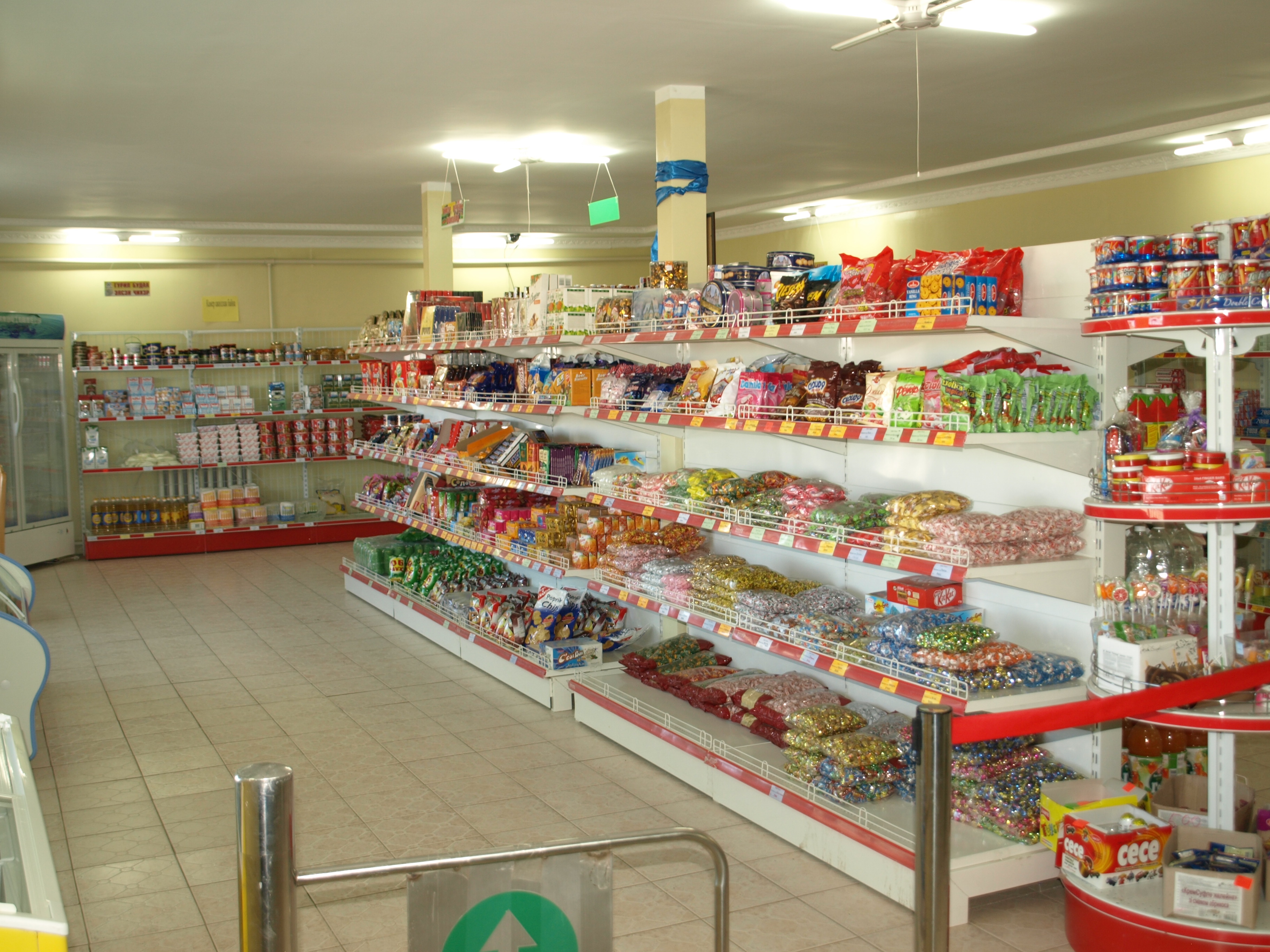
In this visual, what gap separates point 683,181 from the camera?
5.88 metres

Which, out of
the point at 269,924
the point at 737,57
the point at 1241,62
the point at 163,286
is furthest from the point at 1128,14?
the point at 163,286

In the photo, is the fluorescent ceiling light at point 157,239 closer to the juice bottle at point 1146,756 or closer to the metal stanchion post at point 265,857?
the juice bottle at point 1146,756

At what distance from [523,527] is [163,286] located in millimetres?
7676

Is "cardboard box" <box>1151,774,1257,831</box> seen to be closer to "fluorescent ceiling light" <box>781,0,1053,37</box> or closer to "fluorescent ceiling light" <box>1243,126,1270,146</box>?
"fluorescent ceiling light" <box>781,0,1053,37</box>

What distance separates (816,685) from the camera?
4.77m

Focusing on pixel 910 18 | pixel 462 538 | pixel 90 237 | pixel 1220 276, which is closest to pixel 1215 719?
pixel 1220 276

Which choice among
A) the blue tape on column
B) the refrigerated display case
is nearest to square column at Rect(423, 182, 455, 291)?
the blue tape on column

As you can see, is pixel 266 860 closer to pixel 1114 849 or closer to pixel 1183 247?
pixel 1114 849

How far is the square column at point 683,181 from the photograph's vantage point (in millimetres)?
5922

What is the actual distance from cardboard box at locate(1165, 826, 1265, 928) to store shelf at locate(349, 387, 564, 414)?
12.8ft

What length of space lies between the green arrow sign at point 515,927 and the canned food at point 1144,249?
8.57 ft

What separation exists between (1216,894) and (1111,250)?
188 centimetres

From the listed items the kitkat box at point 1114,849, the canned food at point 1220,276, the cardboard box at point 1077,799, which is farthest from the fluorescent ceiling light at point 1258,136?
the kitkat box at point 1114,849

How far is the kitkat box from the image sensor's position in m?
3.14
